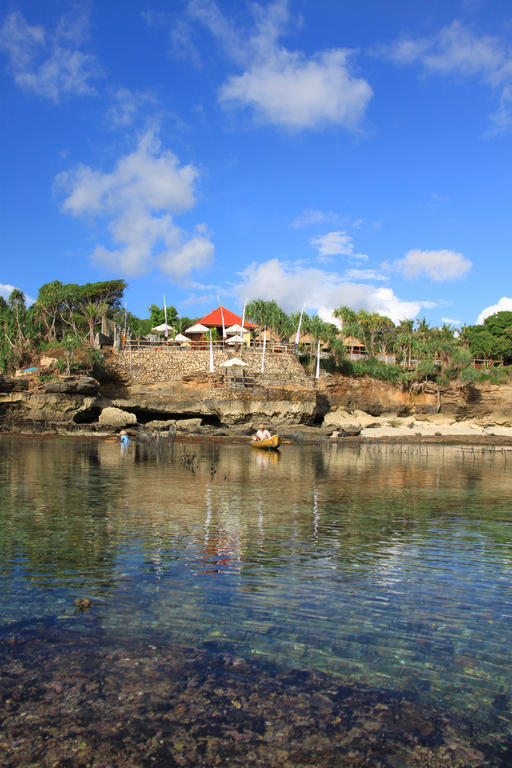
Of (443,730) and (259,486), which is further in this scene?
(259,486)

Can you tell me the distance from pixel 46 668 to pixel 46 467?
1745 centimetres

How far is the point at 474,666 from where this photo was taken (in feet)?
15.9

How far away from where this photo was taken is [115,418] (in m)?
43.7

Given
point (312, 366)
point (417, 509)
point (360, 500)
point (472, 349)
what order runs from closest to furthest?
point (417, 509) → point (360, 500) → point (312, 366) → point (472, 349)

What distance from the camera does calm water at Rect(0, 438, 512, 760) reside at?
504 cm

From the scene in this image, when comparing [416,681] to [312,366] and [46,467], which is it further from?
[312,366]

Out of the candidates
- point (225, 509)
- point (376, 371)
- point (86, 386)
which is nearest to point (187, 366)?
point (86, 386)

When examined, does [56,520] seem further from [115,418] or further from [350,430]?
[350,430]

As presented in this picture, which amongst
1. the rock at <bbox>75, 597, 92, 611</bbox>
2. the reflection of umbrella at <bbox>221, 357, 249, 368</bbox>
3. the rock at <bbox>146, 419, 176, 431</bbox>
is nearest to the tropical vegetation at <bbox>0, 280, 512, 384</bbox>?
the rock at <bbox>146, 419, 176, 431</bbox>

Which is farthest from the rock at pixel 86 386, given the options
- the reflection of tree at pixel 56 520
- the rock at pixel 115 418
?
the reflection of tree at pixel 56 520

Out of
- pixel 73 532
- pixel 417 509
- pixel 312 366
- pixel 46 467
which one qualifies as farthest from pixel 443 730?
pixel 312 366

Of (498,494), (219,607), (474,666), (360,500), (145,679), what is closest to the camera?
(145,679)

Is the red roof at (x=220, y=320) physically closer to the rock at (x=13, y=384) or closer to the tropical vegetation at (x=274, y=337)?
the tropical vegetation at (x=274, y=337)

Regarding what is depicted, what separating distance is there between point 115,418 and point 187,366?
29.4 ft
